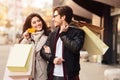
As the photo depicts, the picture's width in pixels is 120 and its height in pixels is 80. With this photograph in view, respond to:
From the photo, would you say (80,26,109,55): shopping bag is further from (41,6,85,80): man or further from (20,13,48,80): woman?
(20,13,48,80): woman

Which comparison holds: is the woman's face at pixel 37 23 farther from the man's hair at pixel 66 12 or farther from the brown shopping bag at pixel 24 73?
the man's hair at pixel 66 12

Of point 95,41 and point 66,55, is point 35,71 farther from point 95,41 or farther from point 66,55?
point 95,41

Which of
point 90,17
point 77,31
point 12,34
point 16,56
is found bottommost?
point 12,34

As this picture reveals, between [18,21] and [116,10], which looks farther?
[18,21]

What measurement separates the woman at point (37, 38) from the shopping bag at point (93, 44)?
0.56 metres

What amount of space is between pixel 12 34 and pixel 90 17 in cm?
1716

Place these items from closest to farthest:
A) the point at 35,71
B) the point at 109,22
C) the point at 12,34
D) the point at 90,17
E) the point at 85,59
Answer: the point at 35,71, the point at 109,22, the point at 85,59, the point at 90,17, the point at 12,34

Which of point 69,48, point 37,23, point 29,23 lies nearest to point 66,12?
point 69,48

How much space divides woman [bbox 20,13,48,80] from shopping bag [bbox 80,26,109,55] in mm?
563

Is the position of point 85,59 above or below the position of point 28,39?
below

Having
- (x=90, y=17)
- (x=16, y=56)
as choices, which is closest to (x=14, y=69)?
(x=16, y=56)

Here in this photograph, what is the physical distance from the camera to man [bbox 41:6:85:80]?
14.0ft

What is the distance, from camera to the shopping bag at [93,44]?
4.30 metres

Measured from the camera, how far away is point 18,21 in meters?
38.9
